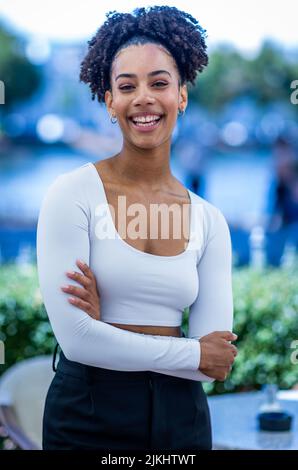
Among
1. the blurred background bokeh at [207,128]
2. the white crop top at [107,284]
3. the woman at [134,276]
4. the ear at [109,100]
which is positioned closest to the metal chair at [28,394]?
the woman at [134,276]

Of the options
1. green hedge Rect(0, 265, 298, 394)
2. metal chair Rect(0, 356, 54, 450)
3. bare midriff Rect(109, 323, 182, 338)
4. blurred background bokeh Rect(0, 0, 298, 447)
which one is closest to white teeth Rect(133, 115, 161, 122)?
bare midriff Rect(109, 323, 182, 338)

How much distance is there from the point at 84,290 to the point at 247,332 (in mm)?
3144

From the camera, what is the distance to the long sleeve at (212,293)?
2174 mm

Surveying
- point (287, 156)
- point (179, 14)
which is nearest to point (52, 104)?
point (287, 156)

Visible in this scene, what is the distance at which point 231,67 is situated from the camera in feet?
20.5

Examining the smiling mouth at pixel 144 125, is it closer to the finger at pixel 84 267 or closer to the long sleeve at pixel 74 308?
the long sleeve at pixel 74 308

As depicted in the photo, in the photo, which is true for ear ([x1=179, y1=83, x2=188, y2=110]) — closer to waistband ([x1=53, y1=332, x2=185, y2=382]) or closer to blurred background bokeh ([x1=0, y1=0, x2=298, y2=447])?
waistband ([x1=53, y1=332, x2=185, y2=382])

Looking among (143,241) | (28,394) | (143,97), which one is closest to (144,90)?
(143,97)

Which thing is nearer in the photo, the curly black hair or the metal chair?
the curly black hair

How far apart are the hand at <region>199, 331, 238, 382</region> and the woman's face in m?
0.45

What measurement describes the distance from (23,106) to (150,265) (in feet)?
14.2

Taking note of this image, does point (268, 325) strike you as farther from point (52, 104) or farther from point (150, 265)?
A: point (150, 265)

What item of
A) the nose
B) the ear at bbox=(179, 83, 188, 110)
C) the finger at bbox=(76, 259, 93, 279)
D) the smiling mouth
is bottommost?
the finger at bbox=(76, 259, 93, 279)

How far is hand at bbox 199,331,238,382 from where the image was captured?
2.10 meters
